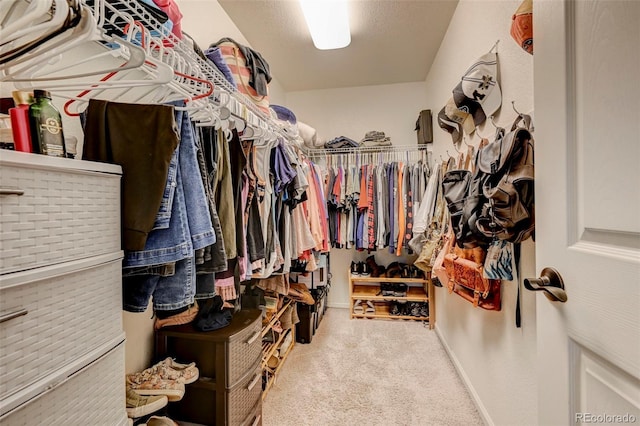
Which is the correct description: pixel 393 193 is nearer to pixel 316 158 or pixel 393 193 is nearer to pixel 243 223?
pixel 316 158

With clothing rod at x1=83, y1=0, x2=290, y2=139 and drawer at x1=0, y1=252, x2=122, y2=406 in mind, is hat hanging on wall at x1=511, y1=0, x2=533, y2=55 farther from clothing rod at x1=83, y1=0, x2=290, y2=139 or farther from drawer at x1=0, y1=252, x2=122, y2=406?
drawer at x1=0, y1=252, x2=122, y2=406

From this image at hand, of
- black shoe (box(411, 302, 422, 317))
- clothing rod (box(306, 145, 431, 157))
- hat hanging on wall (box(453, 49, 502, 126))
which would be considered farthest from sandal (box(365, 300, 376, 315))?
hat hanging on wall (box(453, 49, 502, 126))

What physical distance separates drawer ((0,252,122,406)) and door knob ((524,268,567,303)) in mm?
900

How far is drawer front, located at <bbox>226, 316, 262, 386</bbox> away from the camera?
1182 millimetres

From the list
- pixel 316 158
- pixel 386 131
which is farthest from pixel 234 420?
pixel 386 131

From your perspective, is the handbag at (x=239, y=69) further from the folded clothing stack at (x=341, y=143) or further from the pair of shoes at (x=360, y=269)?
the pair of shoes at (x=360, y=269)

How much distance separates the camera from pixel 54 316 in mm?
462

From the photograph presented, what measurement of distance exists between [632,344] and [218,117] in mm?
1121

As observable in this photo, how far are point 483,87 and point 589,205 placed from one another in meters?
1.02

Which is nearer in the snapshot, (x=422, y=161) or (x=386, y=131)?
(x=422, y=161)

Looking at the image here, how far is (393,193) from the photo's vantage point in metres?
2.60

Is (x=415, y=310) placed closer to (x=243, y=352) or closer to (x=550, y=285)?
(x=243, y=352)

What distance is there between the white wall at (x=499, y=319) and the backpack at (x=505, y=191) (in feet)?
0.76

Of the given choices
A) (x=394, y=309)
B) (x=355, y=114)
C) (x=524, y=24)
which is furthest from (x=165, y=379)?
(x=355, y=114)
